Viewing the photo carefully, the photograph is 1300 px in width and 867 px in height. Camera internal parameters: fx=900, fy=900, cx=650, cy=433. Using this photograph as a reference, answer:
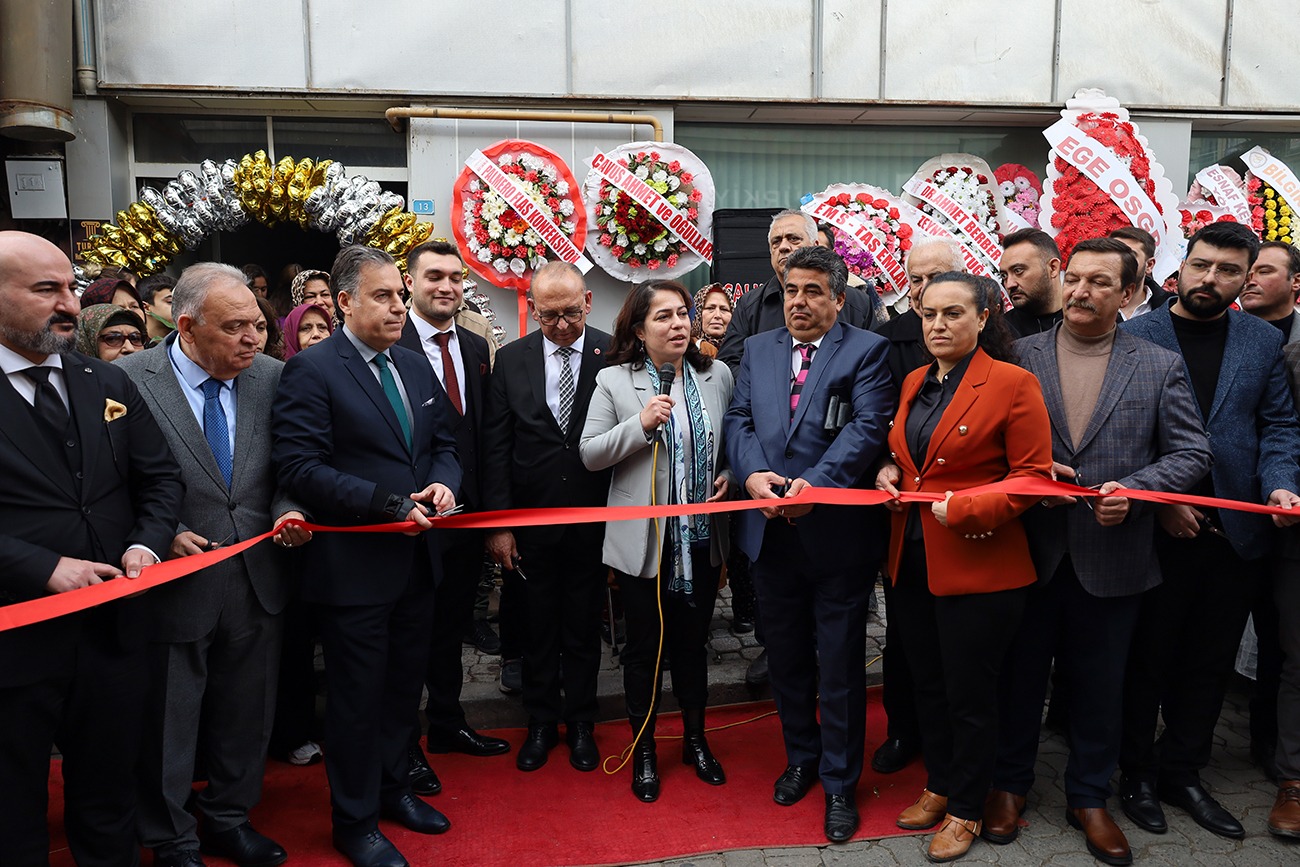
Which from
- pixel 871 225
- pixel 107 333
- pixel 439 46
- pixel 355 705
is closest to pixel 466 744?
pixel 355 705

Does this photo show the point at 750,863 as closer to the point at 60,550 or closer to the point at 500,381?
the point at 500,381

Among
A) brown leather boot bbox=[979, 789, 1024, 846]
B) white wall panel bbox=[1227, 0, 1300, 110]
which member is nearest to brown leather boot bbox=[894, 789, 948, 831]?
brown leather boot bbox=[979, 789, 1024, 846]

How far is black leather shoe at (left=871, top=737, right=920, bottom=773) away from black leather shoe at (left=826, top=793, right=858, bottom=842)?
48 centimetres

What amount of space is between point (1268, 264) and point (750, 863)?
3635mm

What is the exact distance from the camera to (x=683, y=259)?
875 cm

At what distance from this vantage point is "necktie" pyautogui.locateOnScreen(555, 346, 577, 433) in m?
4.24

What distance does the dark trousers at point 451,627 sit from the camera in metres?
4.30

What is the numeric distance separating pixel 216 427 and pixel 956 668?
2949 mm

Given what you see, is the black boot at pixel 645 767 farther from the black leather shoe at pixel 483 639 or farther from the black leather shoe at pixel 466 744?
the black leather shoe at pixel 483 639

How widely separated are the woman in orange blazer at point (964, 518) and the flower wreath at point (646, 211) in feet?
A: 17.3

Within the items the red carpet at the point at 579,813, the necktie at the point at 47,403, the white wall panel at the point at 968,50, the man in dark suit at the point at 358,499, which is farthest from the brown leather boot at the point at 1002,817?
the white wall panel at the point at 968,50

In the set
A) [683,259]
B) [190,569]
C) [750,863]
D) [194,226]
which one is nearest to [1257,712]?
[750,863]

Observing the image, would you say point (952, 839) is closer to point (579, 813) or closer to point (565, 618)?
point (579, 813)

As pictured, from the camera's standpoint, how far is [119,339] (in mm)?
4273
